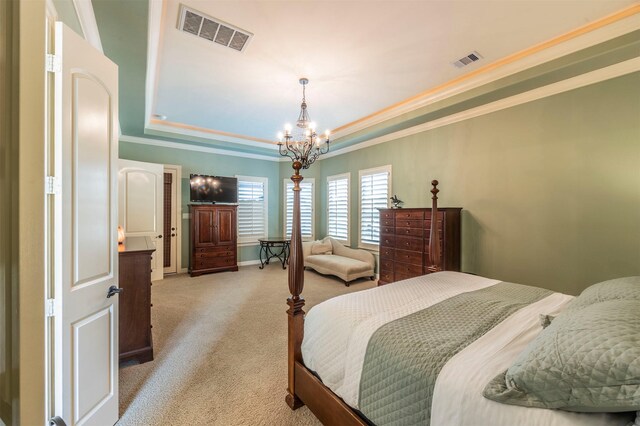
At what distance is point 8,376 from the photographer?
695 mm

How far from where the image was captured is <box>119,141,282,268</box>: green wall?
5.48m

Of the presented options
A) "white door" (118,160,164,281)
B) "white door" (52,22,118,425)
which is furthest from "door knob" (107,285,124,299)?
"white door" (118,160,164,281)

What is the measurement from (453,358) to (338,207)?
5349mm

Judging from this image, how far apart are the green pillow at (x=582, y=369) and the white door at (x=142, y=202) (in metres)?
5.38

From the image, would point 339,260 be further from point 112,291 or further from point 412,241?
point 112,291

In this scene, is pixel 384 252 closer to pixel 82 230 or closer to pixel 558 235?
pixel 558 235

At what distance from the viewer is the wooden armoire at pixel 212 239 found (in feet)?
18.4

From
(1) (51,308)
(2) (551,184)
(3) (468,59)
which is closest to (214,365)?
(1) (51,308)

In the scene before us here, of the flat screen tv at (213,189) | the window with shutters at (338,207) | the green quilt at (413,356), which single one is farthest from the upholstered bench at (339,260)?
the green quilt at (413,356)

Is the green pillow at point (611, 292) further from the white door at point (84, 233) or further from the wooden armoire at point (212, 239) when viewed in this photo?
the wooden armoire at point (212, 239)

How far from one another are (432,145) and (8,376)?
4.91 metres

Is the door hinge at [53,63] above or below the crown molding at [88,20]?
below

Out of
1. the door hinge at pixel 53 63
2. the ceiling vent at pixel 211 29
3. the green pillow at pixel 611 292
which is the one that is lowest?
the green pillow at pixel 611 292

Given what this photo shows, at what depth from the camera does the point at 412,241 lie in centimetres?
→ 417
